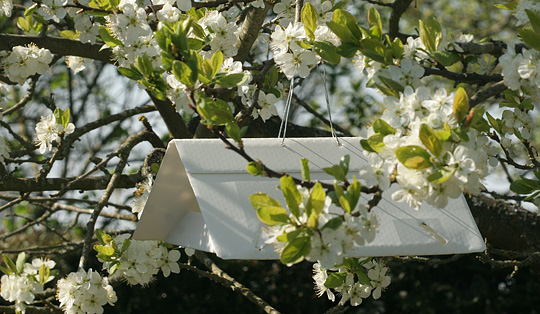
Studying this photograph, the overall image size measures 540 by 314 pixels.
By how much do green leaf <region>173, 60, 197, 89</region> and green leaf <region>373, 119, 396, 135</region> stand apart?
36 centimetres

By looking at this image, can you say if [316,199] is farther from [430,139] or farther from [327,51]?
[327,51]

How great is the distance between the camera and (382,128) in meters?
1.17

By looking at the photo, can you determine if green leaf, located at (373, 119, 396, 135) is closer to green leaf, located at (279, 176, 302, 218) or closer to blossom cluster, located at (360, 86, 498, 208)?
blossom cluster, located at (360, 86, 498, 208)

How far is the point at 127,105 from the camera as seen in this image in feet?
19.6

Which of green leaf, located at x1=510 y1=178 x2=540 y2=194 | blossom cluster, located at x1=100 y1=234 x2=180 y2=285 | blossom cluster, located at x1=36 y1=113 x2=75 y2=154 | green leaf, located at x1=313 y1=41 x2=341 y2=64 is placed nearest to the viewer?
green leaf, located at x1=313 y1=41 x2=341 y2=64

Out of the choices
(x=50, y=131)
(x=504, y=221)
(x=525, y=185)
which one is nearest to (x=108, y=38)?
(x=50, y=131)

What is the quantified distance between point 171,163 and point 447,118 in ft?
2.19

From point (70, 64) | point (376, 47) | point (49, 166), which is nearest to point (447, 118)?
point (376, 47)

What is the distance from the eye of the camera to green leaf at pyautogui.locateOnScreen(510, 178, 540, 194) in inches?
64.9

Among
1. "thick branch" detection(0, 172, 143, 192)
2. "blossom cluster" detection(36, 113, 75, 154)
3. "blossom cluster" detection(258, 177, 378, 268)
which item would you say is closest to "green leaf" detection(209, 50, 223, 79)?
"blossom cluster" detection(258, 177, 378, 268)

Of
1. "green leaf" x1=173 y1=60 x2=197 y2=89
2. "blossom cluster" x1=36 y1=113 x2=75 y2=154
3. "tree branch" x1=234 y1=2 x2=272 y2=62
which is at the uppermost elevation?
"green leaf" x1=173 y1=60 x2=197 y2=89

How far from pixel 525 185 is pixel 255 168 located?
0.90 meters

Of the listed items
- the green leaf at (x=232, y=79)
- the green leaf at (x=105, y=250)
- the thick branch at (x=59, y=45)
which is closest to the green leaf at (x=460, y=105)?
the green leaf at (x=232, y=79)

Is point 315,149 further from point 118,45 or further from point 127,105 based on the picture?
point 127,105
